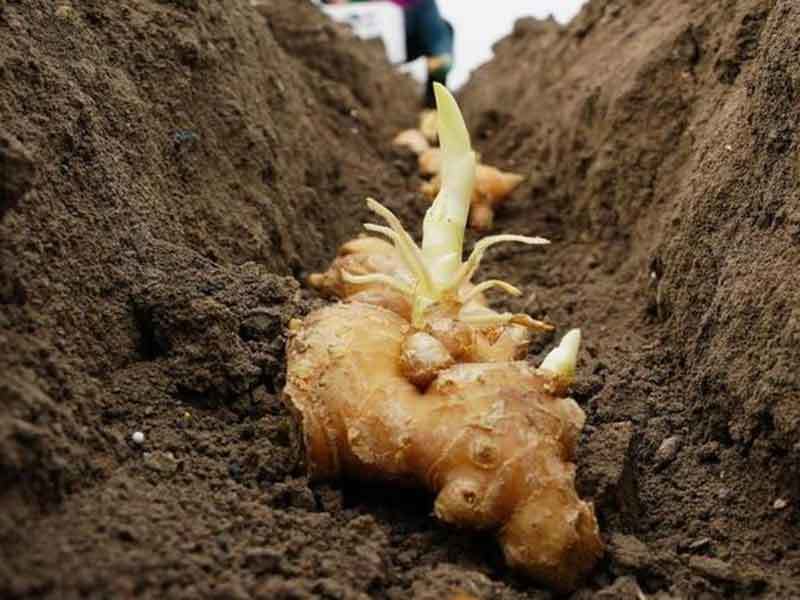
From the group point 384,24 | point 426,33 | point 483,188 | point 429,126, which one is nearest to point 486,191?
point 483,188

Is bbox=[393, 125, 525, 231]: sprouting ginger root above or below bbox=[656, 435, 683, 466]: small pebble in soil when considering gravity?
above

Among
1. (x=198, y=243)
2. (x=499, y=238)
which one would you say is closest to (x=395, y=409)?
(x=499, y=238)

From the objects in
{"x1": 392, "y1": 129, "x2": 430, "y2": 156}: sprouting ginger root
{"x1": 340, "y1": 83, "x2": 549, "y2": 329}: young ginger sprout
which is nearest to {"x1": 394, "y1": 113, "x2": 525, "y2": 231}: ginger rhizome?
{"x1": 392, "y1": 129, "x2": 430, "y2": 156}: sprouting ginger root

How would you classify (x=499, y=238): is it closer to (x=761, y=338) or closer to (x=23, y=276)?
(x=761, y=338)

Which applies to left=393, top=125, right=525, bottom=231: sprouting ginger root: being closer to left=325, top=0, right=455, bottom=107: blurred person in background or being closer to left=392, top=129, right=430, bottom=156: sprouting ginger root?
left=392, top=129, right=430, bottom=156: sprouting ginger root

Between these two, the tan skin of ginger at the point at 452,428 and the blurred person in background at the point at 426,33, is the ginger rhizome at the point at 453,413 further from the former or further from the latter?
the blurred person in background at the point at 426,33

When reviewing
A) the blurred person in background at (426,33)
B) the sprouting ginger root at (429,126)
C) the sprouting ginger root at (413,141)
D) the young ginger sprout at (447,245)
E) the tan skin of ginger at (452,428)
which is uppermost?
the blurred person in background at (426,33)

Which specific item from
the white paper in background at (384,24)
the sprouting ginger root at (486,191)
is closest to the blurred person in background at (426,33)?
the white paper in background at (384,24)
